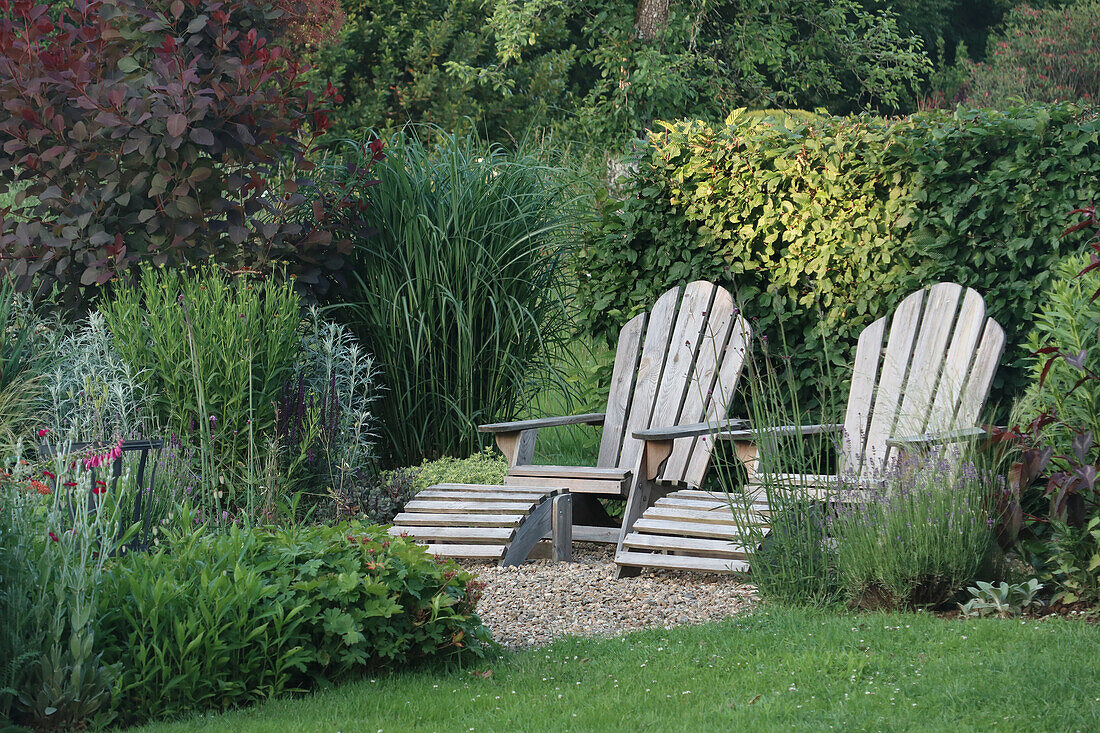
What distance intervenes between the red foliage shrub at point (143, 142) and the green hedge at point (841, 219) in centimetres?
163

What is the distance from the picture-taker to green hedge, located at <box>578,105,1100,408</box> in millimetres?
4461

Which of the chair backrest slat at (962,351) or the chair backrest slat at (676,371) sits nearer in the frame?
the chair backrest slat at (962,351)

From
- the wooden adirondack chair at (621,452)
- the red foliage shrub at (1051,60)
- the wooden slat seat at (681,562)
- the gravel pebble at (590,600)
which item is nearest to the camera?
the gravel pebble at (590,600)

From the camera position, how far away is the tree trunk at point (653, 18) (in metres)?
12.5

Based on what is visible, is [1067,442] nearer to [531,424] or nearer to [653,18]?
[531,424]

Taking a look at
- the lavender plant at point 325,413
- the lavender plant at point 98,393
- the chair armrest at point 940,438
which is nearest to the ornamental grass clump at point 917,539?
the chair armrest at point 940,438

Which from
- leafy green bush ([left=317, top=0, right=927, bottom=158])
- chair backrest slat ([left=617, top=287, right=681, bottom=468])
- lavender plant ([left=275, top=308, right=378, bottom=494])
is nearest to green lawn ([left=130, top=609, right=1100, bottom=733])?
lavender plant ([left=275, top=308, right=378, bottom=494])

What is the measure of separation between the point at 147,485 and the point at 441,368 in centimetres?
206

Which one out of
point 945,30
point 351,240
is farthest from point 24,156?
point 945,30

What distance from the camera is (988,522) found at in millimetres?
3498

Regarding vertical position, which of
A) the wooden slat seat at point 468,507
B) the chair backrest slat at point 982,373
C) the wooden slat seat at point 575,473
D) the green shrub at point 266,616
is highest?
the chair backrest slat at point 982,373

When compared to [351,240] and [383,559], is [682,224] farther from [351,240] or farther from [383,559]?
[383,559]

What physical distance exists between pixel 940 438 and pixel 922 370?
2.51 feet

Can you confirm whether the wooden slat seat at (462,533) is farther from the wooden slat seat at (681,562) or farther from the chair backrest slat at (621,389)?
the chair backrest slat at (621,389)
